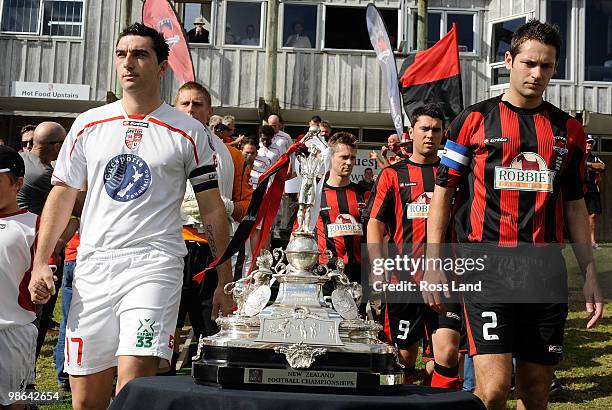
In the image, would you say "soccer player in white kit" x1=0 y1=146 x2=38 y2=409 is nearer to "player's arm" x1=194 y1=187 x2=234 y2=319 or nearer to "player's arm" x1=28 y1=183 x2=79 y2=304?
"player's arm" x1=28 y1=183 x2=79 y2=304

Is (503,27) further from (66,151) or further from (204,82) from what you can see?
(66,151)

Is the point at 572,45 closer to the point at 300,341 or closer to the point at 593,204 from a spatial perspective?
the point at 593,204

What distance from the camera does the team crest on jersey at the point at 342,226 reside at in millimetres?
8617

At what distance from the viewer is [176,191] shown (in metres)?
Result: 4.35

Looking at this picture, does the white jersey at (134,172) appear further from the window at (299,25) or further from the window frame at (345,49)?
the window at (299,25)

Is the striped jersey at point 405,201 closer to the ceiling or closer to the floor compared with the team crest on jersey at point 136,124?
closer to the floor

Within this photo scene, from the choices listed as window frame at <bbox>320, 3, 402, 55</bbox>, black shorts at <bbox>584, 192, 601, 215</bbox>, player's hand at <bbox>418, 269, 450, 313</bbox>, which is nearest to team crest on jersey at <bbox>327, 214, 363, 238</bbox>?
player's hand at <bbox>418, 269, 450, 313</bbox>

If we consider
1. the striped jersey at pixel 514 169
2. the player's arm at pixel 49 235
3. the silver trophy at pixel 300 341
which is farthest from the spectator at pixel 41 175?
the silver trophy at pixel 300 341

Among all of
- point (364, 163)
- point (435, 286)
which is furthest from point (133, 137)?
point (364, 163)

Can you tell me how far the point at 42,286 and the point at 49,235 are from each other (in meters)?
0.32

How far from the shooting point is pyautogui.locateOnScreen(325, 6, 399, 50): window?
72.7 ft

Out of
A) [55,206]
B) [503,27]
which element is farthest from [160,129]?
[503,27]

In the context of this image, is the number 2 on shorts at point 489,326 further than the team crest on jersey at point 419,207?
Result: No

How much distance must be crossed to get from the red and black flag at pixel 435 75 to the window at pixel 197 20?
334 inches
